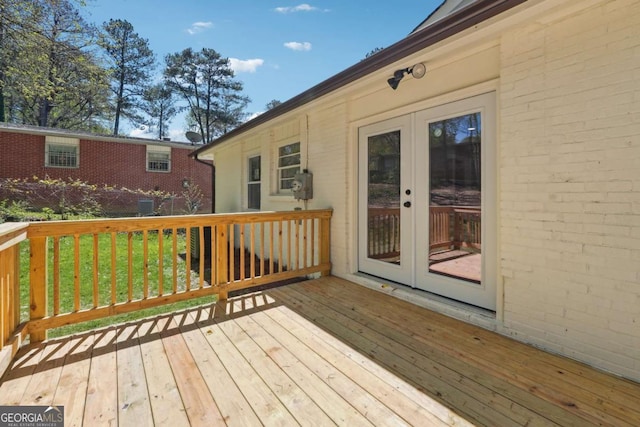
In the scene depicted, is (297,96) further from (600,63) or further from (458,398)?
(458,398)

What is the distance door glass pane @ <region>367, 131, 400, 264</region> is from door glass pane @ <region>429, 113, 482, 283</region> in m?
0.45

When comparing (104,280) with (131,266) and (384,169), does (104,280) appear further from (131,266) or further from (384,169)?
(384,169)

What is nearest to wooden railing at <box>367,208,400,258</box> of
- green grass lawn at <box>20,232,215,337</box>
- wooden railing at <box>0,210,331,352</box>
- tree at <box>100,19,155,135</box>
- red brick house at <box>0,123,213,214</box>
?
wooden railing at <box>0,210,331,352</box>

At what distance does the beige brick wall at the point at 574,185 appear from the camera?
181 centimetres

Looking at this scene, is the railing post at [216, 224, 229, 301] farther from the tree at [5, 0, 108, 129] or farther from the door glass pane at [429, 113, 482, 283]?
the tree at [5, 0, 108, 129]

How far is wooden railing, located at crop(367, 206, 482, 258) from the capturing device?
2709mm

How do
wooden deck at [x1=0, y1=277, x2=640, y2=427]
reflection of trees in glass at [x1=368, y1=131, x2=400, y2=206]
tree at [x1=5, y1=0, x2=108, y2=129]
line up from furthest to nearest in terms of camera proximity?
tree at [x1=5, y1=0, x2=108, y2=129]
reflection of trees in glass at [x1=368, y1=131, x2=400, y2=206]
wooden deck at [x1=0, y1=277, x2=640, y2=427]

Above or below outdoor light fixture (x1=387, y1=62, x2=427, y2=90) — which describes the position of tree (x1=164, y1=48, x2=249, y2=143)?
above

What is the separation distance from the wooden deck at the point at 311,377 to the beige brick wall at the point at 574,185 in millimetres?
277

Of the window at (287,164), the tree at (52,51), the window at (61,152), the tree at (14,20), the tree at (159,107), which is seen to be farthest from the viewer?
the tree at (159,107)

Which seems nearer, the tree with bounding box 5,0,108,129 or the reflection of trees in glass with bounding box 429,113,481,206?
the reflection of trees in glass with bounding box 429,113,481,206

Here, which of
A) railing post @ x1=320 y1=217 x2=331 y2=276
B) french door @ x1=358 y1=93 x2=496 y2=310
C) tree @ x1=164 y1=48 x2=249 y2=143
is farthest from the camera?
tree @ x1=164 y1=48 x2=249 y2=143

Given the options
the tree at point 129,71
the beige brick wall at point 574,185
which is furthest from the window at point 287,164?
the tree at point 129,71

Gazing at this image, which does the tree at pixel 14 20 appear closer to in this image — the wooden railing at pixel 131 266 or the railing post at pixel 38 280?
the wooden railing at pixel 131 266
